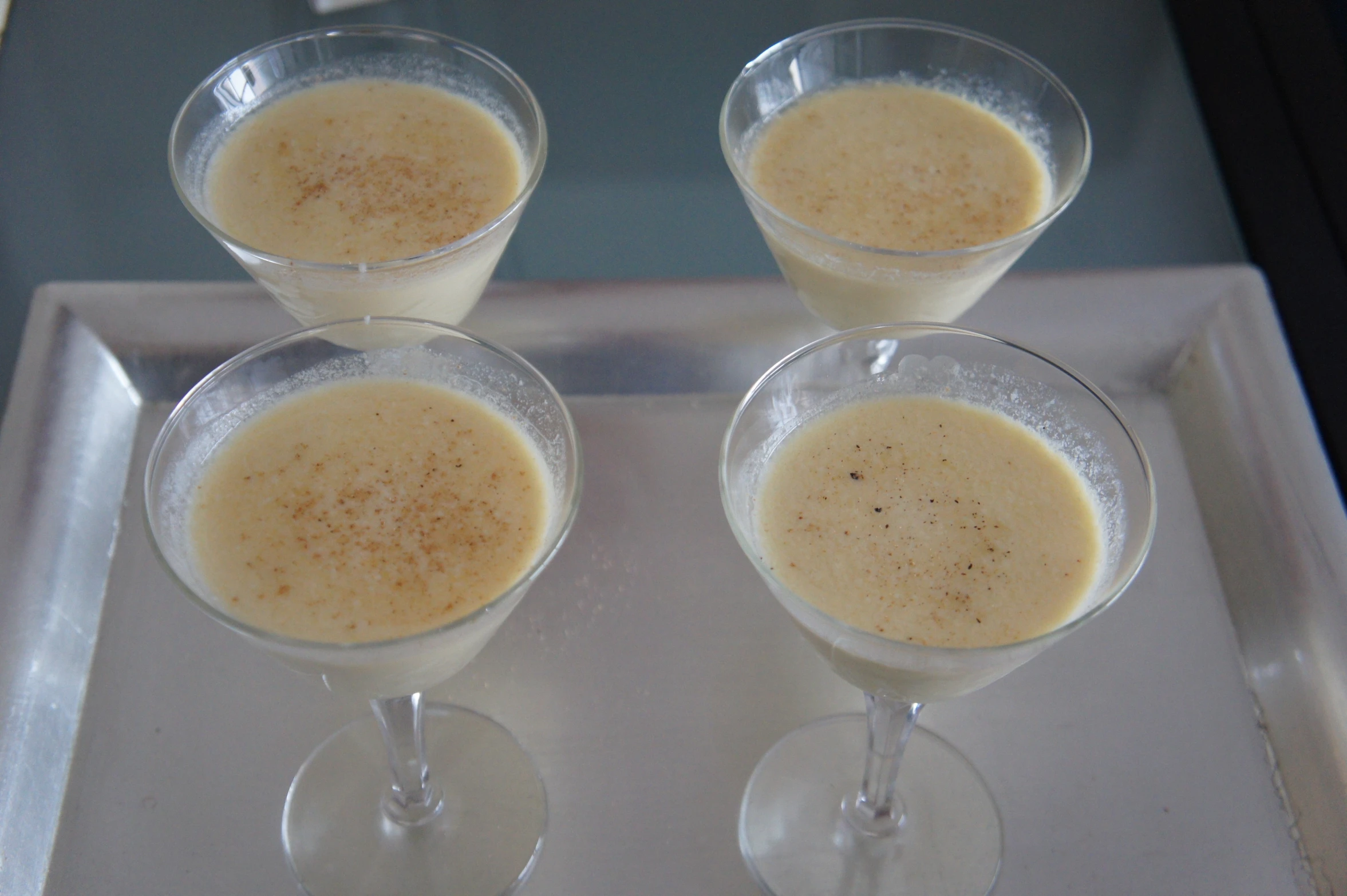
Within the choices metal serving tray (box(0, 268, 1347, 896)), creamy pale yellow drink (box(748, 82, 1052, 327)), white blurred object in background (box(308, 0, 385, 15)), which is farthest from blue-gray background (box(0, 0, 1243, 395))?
creamy pale yellow drink (box(748, 82, 1052, 327))

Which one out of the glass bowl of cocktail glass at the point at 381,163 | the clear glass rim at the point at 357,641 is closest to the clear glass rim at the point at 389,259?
the glass bowl of cocktail glass at the point at 381,163

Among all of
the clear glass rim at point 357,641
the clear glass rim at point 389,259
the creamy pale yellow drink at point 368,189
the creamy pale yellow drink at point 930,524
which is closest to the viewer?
the clear glass rim at point 357,641

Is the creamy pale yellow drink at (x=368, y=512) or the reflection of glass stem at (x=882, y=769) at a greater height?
the creamy pale yellow drink at (x=368, y=512)

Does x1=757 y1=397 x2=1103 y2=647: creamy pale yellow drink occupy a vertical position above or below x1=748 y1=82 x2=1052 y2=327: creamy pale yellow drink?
below

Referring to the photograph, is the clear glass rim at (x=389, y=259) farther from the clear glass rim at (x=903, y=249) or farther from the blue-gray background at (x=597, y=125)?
the blue-gray background at (x=597, y=125)

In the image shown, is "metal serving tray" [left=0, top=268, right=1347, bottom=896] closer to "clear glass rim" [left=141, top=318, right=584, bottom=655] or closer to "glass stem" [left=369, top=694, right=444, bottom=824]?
"glass stem" [left=369, top=694, right=444, bottom=824]

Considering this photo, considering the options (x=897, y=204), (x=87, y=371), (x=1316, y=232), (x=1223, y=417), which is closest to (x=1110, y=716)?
(x=1223, y=417)
